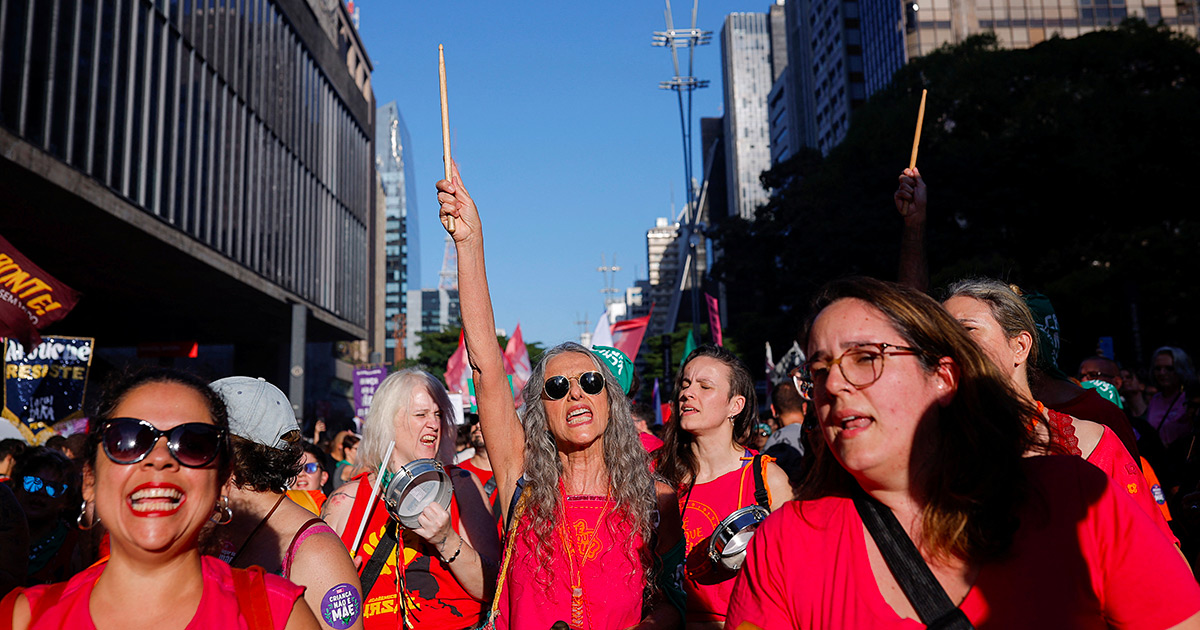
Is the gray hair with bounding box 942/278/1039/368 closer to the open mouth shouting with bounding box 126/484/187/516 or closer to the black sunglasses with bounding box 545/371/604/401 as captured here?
the black sunglasses with bounding box 545/371/604/401

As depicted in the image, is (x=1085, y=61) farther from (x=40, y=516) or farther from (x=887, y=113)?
(x=40, y=516)

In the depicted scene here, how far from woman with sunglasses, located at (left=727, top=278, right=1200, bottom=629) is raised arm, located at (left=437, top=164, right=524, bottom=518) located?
154cm

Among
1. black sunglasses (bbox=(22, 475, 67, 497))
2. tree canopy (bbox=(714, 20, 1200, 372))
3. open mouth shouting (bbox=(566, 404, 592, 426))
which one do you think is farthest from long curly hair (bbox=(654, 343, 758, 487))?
tree canopy (bbox=(714, 20, 1200, 372))

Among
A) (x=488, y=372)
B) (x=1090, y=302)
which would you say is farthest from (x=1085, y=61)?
(x=488, y=372)

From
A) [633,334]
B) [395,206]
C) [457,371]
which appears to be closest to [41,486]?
[633,334]

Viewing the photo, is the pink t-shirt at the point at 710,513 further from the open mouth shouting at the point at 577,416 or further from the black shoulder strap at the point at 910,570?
the black shoulder strap at the point at 910,570

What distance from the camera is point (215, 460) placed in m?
2.25

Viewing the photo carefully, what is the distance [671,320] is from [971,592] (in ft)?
334

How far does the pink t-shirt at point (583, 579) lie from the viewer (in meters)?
3.05

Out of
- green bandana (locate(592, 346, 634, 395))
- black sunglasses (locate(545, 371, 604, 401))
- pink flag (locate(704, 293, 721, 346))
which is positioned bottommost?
black sunglasses (locate(545, 371, 604, 401))

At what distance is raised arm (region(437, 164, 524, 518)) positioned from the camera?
3.31 meters

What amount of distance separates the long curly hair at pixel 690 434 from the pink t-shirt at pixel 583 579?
2.66 ft

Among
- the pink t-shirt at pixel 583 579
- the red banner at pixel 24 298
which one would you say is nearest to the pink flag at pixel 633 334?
the red banner at pixel 24 298

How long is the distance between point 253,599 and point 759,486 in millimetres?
2248
